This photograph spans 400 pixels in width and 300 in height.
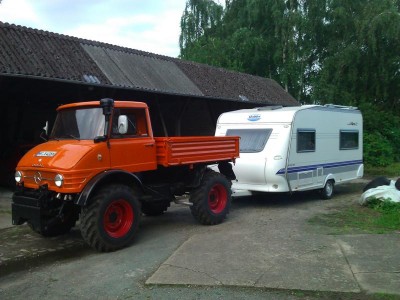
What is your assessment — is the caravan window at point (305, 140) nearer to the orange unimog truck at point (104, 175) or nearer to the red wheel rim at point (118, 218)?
the orange unimog truck at point (104, 175)

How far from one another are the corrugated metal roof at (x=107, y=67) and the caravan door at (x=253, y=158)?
465 centimetres

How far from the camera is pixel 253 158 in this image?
10.6 metres

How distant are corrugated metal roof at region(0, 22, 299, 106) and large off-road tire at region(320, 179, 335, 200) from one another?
19.6ft

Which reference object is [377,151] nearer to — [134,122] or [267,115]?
[267,115]

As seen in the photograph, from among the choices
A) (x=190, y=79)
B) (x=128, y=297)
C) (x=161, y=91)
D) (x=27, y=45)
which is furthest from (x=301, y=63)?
(x=128, y=297)

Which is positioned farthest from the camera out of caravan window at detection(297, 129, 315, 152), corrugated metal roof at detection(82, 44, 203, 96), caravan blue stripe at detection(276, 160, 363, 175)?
corrugated metal roof at detection(82, 44, 203, 96)

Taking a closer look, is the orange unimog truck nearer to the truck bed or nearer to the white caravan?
the truck bed

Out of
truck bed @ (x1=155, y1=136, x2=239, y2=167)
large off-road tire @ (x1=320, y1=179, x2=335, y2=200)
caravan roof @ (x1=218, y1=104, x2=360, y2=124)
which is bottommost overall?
large off-road tire @ (x1=320, y1=179, x2=335, y2=200)

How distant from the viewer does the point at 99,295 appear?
16.4 ft

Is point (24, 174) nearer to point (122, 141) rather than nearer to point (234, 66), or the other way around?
point (122, 141)

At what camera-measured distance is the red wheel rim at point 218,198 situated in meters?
8.88

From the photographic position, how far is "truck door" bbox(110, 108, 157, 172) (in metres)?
7.10

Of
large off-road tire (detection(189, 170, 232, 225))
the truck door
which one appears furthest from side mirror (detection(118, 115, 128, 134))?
large off-road tire (detection(189, 170, 232, 225))

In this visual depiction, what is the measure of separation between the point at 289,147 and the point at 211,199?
266 cm
